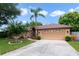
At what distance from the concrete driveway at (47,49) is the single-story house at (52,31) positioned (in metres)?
0.27

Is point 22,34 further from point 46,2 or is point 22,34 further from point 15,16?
point 46,2

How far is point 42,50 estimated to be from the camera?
1180 cm

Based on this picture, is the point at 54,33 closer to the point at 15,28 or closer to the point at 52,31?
the point at 52,31

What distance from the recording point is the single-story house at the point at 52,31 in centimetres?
1239

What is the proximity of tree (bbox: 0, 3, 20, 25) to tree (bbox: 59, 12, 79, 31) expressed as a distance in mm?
1972

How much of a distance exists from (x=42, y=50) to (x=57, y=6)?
1.84 meters

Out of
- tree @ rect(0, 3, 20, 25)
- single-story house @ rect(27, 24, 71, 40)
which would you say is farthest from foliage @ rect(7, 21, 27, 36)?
single-story house @ rect(27, 24, 71, 40)

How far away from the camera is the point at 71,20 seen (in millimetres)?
12531

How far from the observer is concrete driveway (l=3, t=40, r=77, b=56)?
11391 millimetres

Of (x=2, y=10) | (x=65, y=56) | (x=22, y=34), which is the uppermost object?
(x=2, y=10)

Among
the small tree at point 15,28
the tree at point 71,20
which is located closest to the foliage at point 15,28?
the small tree at point 15,28

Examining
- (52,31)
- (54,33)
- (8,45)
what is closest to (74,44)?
(54,33)

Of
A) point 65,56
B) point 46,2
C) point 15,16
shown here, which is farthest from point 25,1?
point 65,56

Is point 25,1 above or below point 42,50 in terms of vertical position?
above
